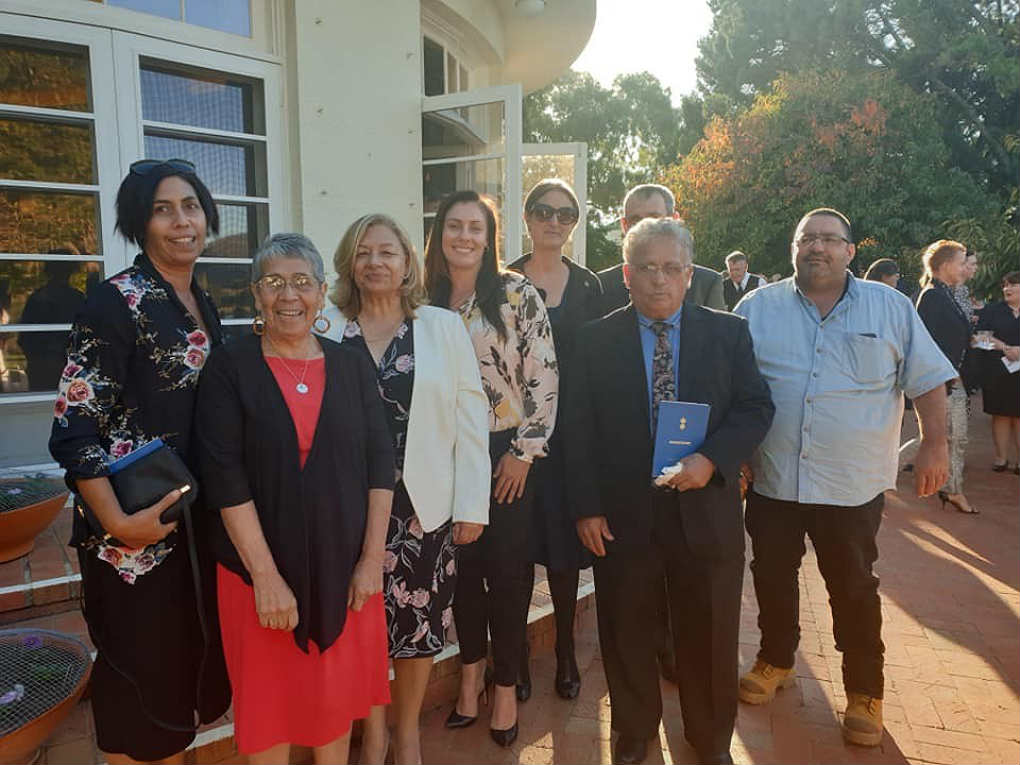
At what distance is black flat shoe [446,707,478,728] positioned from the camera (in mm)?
2896

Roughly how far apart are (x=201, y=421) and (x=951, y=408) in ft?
20.1

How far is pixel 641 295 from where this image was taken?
252 centimetres

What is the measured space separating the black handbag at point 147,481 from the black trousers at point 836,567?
2.26 m

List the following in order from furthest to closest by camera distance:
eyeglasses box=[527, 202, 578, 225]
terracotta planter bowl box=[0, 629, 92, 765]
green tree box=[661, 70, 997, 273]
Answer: green tree box=[661, 70, 997, 273], eyeglasses box=[527, 202, 578, 225], terracotta planter bowl box=[0, 629, 92, 765]

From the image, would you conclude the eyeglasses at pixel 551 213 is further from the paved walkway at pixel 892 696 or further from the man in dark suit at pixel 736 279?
the man in dark suit at pixel 736 279

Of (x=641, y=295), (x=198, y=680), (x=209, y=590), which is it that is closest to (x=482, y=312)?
(x=641, y=295)

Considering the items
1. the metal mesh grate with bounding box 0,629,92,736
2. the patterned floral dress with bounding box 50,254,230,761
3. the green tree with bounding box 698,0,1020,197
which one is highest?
the green tree with bounding box 698,0,1020,197

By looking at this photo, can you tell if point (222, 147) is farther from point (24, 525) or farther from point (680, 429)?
point (680, 429)

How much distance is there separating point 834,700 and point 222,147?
506cm

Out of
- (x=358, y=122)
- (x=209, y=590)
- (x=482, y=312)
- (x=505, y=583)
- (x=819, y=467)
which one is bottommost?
(x=505, y=583)

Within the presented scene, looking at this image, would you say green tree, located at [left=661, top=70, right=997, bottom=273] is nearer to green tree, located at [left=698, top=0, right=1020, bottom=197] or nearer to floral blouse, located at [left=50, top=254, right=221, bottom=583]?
green tree, located at [left=698, top=0, right=1020, bottom=197]

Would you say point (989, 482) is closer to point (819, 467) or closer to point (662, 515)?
point (819, 467)

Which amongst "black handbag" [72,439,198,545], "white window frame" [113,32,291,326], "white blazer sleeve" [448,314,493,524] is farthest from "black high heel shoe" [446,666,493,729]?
"white window frame" [113,32,291,326]

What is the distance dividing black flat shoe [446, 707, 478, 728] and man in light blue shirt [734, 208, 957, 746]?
1543mm
